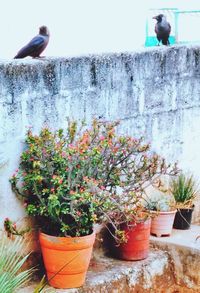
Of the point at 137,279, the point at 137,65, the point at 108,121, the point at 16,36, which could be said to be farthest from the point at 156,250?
the point at 16,36

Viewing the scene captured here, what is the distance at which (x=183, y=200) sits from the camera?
19.4 feet

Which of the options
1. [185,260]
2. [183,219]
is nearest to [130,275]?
[185,260]

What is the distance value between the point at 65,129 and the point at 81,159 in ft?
1.68

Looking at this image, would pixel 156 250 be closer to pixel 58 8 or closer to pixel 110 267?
pixel 110 267

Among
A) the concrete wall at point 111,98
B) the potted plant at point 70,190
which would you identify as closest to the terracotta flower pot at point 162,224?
the concrete wall at point 111,98

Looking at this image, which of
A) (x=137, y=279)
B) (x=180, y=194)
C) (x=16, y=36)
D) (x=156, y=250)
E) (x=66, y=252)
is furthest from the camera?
(x=16, y=36)

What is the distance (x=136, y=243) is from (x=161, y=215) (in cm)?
50

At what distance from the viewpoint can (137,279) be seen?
5.05 m

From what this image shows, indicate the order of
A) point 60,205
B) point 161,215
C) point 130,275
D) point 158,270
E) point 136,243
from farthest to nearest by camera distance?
point 161,215
point 158,270
point 136,243
point 130,275
point 60,205

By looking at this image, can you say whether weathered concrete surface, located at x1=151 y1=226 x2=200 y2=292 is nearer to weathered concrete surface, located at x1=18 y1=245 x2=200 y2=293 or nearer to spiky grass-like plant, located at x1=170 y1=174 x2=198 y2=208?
weathered concrete surface, located at x1=18 y1=245 x2=200 y2=293

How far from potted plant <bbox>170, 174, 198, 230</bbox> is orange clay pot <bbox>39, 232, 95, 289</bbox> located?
1403mm

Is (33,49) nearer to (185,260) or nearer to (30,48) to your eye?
(30,48)

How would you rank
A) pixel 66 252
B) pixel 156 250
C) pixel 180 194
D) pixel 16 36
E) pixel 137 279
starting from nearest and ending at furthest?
pixel 66 252
pixel 137 279
pixel 156 250
pixel 180 194
pixel 16 36

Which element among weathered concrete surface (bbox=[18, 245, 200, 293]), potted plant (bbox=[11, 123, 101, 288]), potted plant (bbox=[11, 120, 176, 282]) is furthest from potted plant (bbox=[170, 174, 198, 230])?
potted plant (bbox=[11, 123, 101, 288])
